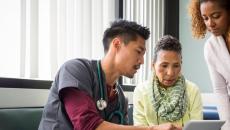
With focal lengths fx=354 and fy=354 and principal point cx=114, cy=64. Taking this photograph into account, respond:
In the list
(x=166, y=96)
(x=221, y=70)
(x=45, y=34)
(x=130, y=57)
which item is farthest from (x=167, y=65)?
(x=45, y=34)

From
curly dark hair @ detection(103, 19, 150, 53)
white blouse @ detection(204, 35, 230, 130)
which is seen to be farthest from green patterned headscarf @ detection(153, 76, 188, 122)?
curly dark hair @ detection(103, 19, 150, 53)

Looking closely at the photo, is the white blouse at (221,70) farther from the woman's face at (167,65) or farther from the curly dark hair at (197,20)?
the woman's face at (167,65)

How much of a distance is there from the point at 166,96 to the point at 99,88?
0.69 m

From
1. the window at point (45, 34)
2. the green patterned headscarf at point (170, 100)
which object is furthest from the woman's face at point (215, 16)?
the window at point (45, 34)

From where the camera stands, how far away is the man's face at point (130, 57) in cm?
163

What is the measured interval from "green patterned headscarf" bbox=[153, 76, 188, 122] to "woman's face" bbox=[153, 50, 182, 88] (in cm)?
5

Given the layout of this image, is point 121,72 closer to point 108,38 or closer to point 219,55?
point 108,38

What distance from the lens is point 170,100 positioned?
6.92ft

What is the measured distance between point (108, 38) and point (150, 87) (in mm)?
552

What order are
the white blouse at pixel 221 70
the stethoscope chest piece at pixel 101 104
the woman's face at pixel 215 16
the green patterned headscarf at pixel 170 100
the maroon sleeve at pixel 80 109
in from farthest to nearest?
the green patterned headscarf at pixel 170 100, the white blouse at pixel 221 70, the woman's face at pixel 215 16, the stethoscope chest piece at pixel 101 104, the maroon sleeve at pixel 80 109

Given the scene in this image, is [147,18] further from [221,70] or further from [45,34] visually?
[221,70]

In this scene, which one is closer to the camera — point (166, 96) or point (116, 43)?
point (116, 43)

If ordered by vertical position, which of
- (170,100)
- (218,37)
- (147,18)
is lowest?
(170,100)

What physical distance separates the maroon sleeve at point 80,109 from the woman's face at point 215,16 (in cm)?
68
